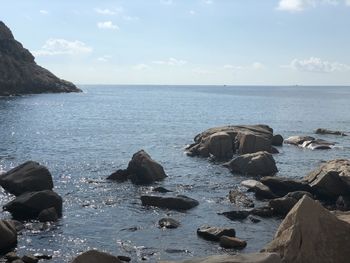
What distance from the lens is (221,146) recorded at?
52156mm

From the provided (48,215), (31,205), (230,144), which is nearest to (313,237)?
(48,215)

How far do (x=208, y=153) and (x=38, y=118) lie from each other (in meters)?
56.7

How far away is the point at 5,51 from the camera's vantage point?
163 m

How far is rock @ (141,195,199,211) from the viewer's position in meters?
31.3

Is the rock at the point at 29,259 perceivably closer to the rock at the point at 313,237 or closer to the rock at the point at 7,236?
the rock at the point at 7,236

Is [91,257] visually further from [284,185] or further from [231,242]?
[284,185]

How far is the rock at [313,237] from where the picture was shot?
16.3 metres

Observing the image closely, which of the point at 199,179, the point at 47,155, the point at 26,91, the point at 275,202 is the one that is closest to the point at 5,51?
the point at 26,91

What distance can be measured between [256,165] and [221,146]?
9.65 metres

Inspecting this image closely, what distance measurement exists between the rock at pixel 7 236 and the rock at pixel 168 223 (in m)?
8.32

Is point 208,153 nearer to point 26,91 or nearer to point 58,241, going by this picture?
point 58,241

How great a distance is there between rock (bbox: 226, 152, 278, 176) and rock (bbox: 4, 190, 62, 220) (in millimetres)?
19877

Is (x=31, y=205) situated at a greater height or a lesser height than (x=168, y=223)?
greater

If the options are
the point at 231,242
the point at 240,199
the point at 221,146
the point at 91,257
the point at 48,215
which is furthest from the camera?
the point at 221,146
